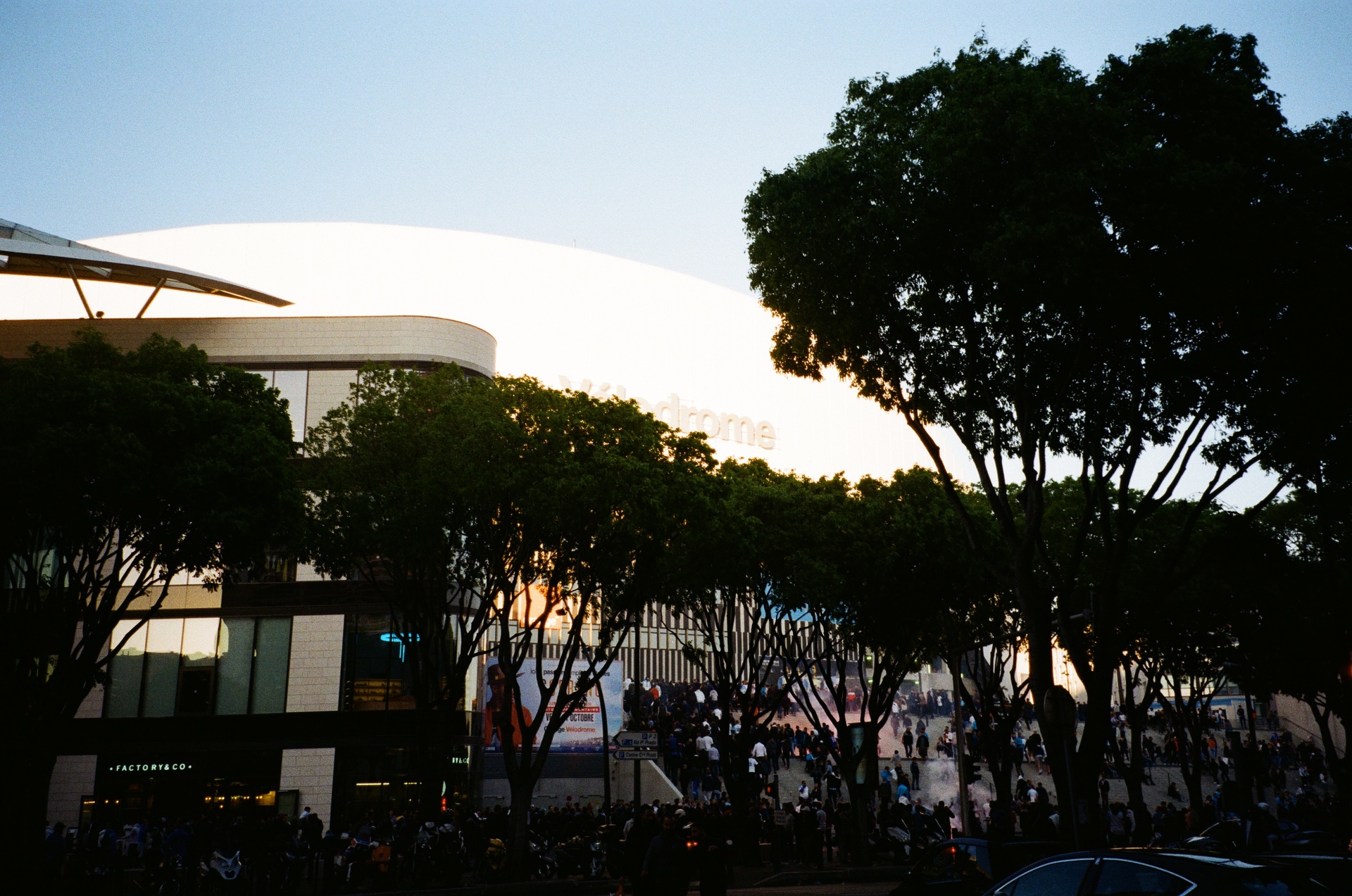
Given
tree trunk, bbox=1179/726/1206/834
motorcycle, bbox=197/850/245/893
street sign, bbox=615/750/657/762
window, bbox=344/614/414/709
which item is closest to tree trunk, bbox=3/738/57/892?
motorcycle, bbox=197/850/245/893

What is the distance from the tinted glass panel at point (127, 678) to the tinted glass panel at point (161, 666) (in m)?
0.21

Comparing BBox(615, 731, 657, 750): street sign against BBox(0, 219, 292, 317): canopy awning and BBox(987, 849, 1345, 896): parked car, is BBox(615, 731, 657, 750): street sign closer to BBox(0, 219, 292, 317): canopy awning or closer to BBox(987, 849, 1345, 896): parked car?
BBox(987, 849, 1345, 896): parked car

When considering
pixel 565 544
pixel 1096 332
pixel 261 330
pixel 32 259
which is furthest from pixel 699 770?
pixel 32 259

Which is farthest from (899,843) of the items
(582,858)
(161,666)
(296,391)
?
(296,391)

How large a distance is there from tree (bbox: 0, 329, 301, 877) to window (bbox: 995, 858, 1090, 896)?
604 inches

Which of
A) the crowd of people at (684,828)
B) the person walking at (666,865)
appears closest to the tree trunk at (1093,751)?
the crowd of people at (684,828)

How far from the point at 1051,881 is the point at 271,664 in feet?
100

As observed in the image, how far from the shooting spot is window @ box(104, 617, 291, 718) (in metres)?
33.9

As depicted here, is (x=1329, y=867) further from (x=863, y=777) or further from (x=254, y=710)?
(x=254, y=710)

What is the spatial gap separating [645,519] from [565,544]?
1.97 meters

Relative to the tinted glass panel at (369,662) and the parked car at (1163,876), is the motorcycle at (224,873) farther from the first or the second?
the parked car at (1163,876)

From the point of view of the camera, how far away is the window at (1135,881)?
7.25 m

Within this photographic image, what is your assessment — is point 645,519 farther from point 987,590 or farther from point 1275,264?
point 1275,264

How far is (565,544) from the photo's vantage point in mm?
24094
